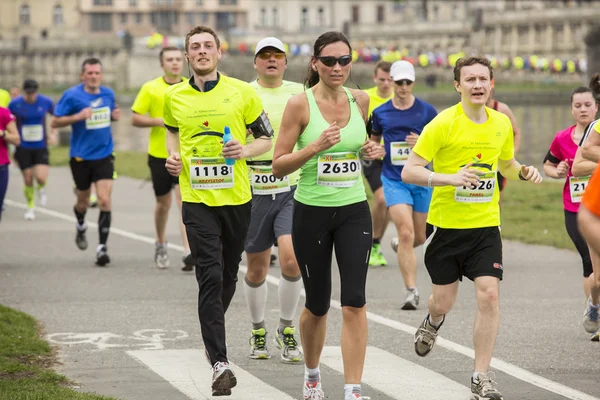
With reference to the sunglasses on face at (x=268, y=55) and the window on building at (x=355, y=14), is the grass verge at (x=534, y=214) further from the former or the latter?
the window on building at (x=355, y=14)

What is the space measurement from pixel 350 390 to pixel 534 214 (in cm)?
1224

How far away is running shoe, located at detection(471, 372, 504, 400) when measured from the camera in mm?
7680

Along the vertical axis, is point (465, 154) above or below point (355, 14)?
above

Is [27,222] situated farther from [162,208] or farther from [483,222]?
[483,222]

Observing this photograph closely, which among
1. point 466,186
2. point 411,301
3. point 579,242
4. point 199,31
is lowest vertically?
point 411,301

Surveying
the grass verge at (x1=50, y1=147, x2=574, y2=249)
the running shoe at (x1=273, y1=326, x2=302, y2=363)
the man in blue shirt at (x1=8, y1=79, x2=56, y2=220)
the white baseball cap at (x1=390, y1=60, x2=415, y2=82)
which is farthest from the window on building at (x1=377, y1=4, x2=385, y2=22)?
the running shoe at (x1=273, y1=326, x2=302, y2=363)

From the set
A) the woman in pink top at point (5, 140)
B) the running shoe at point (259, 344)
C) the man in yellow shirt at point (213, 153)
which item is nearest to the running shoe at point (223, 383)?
the man in yellow shirt at point (213, 153)

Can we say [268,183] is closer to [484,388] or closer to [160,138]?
[484,388]

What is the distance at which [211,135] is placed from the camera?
8492 millimetres

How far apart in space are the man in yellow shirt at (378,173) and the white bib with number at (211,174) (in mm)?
5742

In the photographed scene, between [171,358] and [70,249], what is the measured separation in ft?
23.9

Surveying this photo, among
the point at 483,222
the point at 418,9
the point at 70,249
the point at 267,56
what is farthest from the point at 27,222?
the point at 418,9

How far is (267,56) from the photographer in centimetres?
991

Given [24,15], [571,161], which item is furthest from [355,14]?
[571,161]
